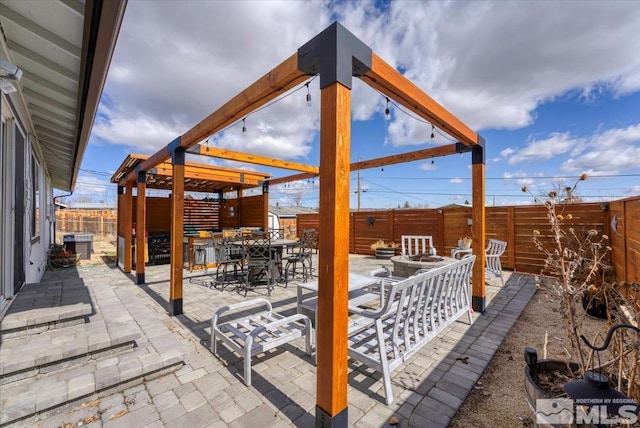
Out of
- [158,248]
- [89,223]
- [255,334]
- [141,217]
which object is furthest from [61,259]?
[89,223]

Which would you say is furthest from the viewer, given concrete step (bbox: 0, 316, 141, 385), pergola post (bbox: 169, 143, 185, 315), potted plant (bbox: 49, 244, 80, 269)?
potted plant (bbox: 49, 244, 80, 269)

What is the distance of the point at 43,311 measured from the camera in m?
2.86

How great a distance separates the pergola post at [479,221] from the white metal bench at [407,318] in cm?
68

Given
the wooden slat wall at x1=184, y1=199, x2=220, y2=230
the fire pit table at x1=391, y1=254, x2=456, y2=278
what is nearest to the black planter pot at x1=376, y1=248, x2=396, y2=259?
the fire pit table at x1=391, y1=254, x2=456, y2=278

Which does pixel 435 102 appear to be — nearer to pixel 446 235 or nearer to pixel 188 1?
pixel 188 1

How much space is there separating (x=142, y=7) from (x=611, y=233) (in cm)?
842

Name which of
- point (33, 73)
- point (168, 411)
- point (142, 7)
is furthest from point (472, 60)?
point (168, 411)

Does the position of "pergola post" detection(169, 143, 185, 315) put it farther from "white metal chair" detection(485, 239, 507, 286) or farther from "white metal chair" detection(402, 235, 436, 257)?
"white metal chair" detection(485, 239, 507, 286)

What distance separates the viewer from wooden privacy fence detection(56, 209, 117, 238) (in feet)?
52.6

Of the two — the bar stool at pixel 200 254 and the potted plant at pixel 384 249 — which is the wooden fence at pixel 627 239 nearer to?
the potted plant at pixel 384 249

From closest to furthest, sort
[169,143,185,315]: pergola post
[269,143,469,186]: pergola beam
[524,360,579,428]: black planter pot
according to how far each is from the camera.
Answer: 1. [524,360,579,428]: black planter pot
2. [169,143,185,315]: pergola post
3. [269,143,469,186]: pergola beam

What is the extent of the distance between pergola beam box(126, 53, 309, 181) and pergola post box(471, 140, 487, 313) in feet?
9.91

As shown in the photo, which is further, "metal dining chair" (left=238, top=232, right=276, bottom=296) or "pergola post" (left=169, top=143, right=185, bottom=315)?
"metal dining chair" (left=238, top=232, right=276, bottom=296)

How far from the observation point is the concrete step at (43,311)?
2.58 meters
